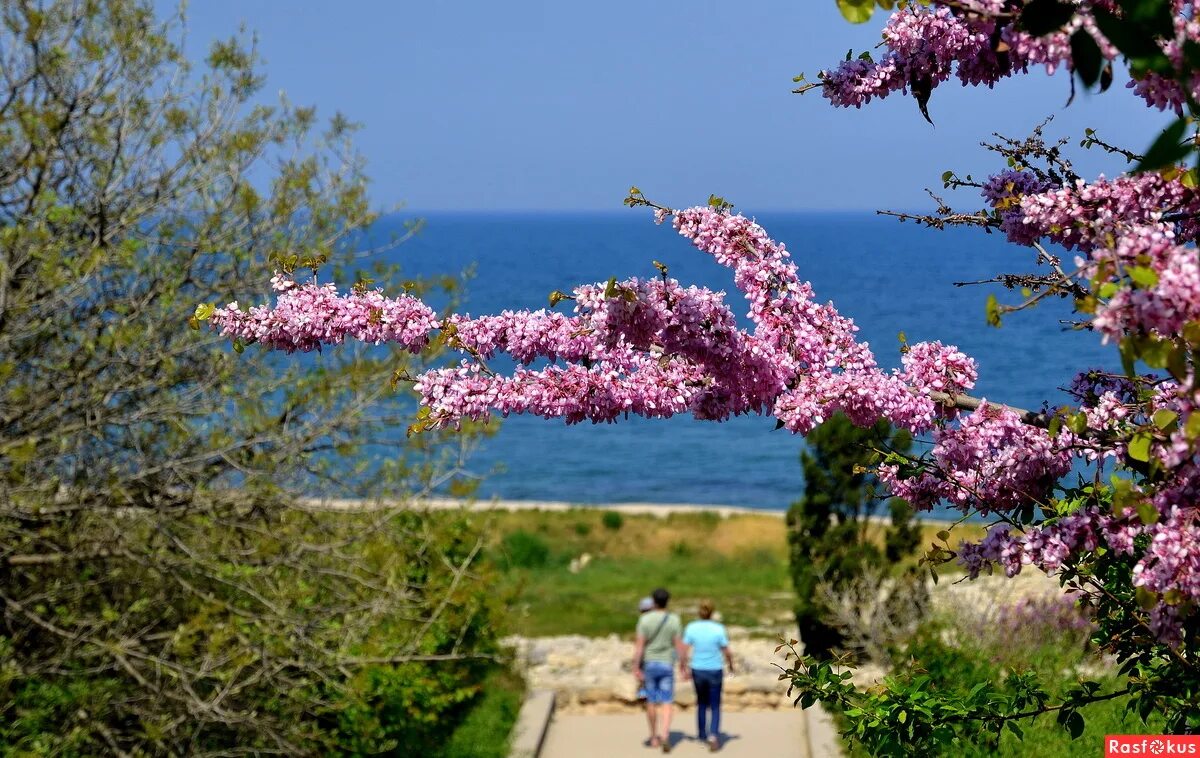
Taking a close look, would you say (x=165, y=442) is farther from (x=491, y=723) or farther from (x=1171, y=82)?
(x=1171, y=82)

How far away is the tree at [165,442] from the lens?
7625 millimetres

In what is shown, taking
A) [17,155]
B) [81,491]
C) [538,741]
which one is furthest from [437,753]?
[17,155]

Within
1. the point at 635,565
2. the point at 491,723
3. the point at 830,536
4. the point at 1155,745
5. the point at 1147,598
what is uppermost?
the point at 1147,598

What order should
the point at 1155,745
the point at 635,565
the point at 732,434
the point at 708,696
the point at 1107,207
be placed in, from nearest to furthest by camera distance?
the point at 1107,207
the point at 1155,745
the point at 708,696
the point at 635,565
the point at 732,434

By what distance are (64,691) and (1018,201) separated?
22.1 feet

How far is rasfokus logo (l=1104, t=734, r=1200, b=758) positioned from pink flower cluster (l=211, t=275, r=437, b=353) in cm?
224

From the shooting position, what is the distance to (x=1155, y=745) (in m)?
3.62

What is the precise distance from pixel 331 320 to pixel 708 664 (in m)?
8.68

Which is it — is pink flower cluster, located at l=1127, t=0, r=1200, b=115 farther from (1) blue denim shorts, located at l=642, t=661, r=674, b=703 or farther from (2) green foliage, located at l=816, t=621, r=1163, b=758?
(1) blue denim shorts, located at l=642, t=661, r=674, b=703

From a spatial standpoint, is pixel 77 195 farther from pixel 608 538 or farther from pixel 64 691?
pixel 608 538

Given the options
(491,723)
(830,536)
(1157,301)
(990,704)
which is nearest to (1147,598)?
(1157,301)

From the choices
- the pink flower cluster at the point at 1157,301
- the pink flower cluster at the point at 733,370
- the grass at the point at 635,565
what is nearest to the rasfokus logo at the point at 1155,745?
the pink flower cluster at the point at 733,370

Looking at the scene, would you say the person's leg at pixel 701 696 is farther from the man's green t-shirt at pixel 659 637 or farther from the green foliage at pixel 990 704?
the green foliage at pixel 990 704

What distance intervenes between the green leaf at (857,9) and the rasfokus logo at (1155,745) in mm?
2192
